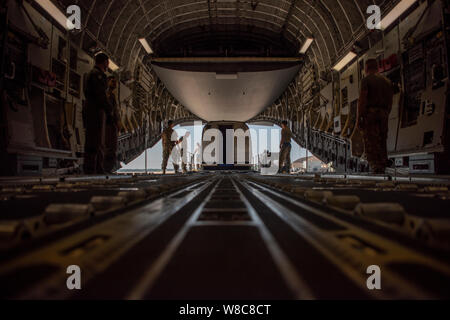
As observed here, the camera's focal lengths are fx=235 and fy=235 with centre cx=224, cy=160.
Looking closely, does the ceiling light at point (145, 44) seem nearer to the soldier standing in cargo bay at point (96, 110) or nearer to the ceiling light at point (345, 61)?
the soldier standing in cargo bay at point (96, 110)

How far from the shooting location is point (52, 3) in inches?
310

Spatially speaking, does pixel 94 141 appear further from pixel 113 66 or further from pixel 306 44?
pixel 306 44

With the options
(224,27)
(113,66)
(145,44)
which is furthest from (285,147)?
(224,27)

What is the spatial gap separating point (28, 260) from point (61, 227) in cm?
26

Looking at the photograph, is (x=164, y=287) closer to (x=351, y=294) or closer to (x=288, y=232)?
(x=351, y=294)

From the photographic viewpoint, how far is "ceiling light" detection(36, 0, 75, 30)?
7770 millimetres

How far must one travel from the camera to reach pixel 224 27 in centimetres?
1520

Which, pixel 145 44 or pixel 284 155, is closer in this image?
pixel 284 155

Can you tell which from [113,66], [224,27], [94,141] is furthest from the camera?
[224,27]

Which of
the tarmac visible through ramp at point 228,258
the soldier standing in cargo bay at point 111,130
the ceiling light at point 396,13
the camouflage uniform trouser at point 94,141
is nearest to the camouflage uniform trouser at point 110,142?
the soldier standing in cargo bay at point 111,130

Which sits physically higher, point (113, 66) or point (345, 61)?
point (113, 66)

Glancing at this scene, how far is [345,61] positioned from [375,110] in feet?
27.2

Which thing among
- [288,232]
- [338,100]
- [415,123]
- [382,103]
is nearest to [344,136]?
[338,100]

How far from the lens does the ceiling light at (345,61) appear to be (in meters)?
10.4
